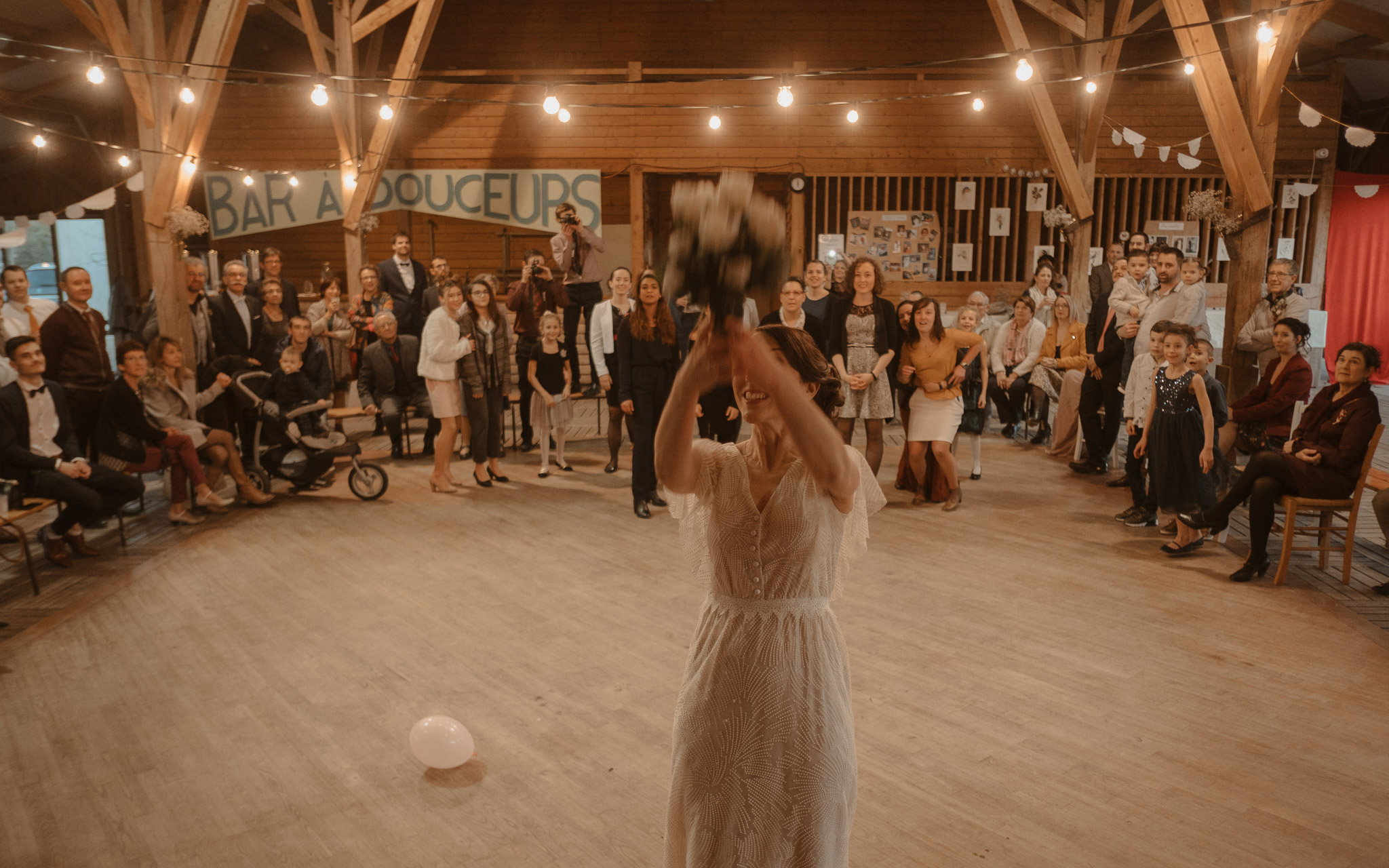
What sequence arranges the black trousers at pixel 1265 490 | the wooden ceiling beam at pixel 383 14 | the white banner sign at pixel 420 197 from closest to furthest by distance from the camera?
1. the black trousers at pixel 1265 490
2. the wooden ceiling beam at pixel 383 14
3. the white banner sign at pixel 420 197

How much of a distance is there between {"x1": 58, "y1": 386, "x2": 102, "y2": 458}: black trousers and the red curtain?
44.3 ft

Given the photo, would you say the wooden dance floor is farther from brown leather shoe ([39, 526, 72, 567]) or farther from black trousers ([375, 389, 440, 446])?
black trousers ([375, 389, 440, 446])

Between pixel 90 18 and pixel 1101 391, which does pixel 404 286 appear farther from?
pixel 1101 391

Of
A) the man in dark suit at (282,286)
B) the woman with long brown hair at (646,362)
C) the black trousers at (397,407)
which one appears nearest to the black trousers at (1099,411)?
the woman with long brown hair at (646,362)

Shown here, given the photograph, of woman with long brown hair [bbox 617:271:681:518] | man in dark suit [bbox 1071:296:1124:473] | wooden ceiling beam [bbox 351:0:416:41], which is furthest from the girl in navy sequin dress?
wooden ceiling beam [bbox 351:0:416:41]

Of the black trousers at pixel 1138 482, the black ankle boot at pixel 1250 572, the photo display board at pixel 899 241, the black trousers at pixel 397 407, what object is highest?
the photo display board at pixel 899 241

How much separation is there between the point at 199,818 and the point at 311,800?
314 mm

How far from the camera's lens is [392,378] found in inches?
313

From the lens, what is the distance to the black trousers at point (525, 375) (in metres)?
8.19

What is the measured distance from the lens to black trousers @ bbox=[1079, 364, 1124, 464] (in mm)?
6898

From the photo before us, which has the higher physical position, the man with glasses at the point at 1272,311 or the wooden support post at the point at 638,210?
the wooden support post at the point at 638,210

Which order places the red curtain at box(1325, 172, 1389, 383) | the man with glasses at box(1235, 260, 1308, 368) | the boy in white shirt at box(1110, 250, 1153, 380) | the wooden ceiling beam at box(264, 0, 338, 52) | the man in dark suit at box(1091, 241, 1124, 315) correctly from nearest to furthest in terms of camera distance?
1. the man with glasses at box(1235, 260, 1308, 368)
2. the boy in white shirt at box(1110, 250, 1153, 380)
3. the man in dark suit at box(1091, 241, 1124, 315)
4. the wooden ceiling beam at box(264, 0, 338, 52)
5. the red curtain at box(1325, 172, 1389, 383)

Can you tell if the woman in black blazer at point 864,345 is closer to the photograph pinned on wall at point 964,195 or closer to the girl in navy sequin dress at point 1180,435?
the girl in navy sequin dress at point 1180,435

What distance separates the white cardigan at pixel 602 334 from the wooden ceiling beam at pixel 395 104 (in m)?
3.54
